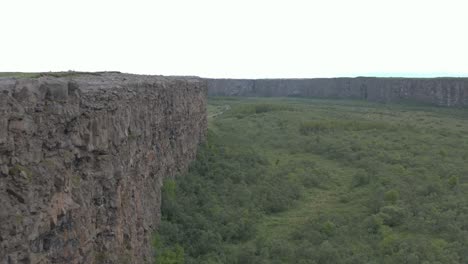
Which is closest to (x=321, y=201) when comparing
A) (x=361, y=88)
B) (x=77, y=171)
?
(x=77, y=171)

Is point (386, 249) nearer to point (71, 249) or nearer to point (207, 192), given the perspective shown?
point (207, 192)

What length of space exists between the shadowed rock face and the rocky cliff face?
36.7 meters

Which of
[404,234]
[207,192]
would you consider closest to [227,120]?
[207,192]

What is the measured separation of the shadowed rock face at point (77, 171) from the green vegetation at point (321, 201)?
1611 mm

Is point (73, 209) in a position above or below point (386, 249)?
above

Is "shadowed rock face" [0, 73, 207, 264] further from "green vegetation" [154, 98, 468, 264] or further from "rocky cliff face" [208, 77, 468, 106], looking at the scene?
"rocky cliff face" [208, 77, 468, 106]

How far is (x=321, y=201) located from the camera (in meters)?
15.7

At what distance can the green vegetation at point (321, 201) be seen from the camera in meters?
11.3

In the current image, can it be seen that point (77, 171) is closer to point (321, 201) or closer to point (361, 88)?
point (321, 201)

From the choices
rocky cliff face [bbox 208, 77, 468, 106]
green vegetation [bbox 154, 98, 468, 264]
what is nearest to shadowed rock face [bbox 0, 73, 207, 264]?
green vegetation [bbox 154, 98, 468, 264]

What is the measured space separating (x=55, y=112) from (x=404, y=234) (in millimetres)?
9365

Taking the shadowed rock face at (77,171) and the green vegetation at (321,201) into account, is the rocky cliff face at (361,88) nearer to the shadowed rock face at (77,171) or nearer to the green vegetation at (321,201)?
the green vegetation at (321,201)

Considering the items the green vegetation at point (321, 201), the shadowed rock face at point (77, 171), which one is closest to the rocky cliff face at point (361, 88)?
the green vegetation at point (321, 201)

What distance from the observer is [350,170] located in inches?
754
